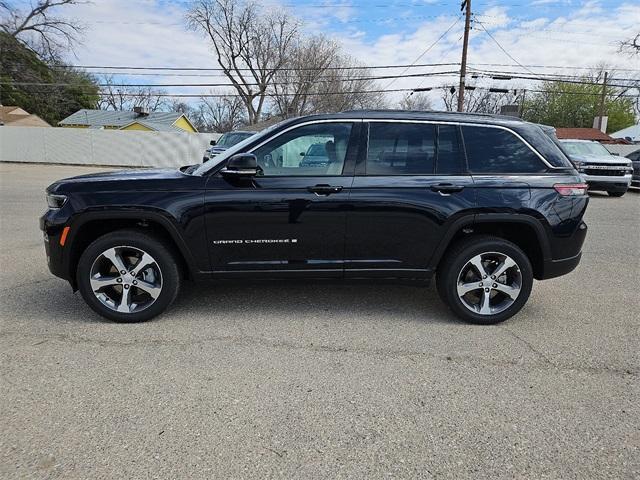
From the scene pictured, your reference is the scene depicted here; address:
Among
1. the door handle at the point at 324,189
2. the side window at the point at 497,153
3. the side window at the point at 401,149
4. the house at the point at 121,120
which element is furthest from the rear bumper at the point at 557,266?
the house at the point at 121,120

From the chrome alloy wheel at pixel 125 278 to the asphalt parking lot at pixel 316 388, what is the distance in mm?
214

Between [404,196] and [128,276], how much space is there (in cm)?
241

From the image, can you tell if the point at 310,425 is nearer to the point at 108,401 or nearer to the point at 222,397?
the point at 222,397

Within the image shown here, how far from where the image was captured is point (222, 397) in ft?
8.52

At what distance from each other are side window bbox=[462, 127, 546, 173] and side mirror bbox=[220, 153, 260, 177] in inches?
71.9

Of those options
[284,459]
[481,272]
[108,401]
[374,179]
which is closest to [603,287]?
[481,272]

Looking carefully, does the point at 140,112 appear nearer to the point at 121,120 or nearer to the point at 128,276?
the point at 121,120

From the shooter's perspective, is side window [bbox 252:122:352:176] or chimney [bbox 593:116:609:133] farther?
chimney [bbox 593:116:609:133]

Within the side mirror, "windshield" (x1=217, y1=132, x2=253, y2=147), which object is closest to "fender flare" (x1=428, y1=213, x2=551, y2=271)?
the side mirror

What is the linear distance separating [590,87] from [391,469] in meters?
67.4

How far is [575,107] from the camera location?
57.8 metres

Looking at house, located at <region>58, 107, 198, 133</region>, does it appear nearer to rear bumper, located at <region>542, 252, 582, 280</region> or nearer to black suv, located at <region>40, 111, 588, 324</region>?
black suv, located at <region>40, 111, 588, 324</region>

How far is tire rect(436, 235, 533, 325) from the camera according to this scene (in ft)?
11.9

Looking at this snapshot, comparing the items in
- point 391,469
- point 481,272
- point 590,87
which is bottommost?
point 391,469
